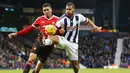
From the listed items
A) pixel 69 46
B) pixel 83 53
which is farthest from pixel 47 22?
pixel 83 53

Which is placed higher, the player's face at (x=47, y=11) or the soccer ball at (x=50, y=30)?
the player's face at (x=47, y=11)

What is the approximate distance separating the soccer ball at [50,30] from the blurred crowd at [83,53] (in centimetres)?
2040

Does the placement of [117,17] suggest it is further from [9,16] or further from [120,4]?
[9,16]

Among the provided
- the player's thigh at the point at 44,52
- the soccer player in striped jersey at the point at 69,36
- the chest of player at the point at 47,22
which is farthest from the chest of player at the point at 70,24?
the player's thigh at the point at 44,52

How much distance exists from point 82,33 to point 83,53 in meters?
3.24

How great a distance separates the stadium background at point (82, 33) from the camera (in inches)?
1377

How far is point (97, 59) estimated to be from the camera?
128 ft

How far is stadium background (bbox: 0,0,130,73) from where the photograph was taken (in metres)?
35.0

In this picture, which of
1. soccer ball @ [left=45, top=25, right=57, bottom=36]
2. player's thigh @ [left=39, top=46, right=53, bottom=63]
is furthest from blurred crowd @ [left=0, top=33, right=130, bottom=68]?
soccer ball @ [left=45, top=25, right=57, bottom=36]

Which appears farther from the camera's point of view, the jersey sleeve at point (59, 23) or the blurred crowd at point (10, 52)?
the blurred crowd at point (10, 52)

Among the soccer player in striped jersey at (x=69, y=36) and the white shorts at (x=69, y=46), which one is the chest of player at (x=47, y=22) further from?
the white shorts at (x=69, y=46)

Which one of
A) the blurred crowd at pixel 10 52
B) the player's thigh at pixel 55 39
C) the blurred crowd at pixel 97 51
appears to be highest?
the player's thigh at pixel 55 39

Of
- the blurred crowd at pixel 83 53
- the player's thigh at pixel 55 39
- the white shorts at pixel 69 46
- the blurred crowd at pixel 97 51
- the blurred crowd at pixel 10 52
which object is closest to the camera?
the white shorts at pixel 69 46

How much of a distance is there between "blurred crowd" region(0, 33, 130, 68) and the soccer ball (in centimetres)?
2040
